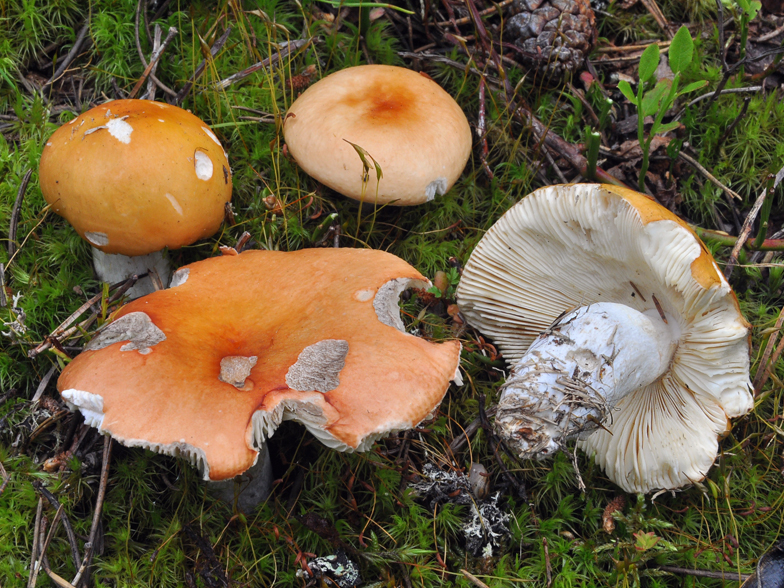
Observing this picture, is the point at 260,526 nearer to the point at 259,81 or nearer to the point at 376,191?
the point at 376,191

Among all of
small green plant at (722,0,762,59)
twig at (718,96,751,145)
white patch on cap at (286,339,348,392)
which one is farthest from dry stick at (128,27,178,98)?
twig at (718,96,751,145)

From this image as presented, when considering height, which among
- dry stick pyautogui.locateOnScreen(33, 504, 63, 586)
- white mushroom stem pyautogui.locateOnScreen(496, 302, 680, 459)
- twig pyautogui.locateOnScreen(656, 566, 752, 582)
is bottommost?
twig pyautogui.locateOnScreen(656, 566, 752, 582)

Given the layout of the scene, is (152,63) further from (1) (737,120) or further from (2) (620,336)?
(1) (737,120)

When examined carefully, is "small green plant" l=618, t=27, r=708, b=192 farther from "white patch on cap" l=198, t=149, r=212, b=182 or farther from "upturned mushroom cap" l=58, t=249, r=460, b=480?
"white patch on cap" l=198, t=149, r=212, b=182

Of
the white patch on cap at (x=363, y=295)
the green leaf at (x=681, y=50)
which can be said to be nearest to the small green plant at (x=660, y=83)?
the green leaf at (x=681, y=50)

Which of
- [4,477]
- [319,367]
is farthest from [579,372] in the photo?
[4,477]
